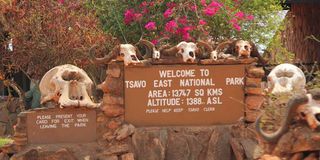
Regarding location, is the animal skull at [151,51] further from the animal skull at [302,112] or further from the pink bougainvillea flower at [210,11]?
the animal skull at [302,112]

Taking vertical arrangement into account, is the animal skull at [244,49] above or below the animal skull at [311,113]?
above

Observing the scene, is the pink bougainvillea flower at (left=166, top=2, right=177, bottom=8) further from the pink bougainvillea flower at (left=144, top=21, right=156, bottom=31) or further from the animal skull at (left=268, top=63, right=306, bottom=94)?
the animal skull at (left=268, top=63, right=306, bottom=94)

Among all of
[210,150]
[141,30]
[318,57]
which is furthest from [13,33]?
[318,57]

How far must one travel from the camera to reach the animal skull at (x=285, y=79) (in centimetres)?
991

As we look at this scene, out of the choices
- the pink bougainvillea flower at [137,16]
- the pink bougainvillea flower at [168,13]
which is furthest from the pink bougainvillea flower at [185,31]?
the pink bougainvillea flower at [137,16]

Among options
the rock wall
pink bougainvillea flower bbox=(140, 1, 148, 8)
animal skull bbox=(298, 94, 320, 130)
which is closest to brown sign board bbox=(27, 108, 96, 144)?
the rock wall

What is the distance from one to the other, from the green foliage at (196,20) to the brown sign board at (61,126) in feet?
12.6

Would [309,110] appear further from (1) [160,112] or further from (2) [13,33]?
(2) [13,33]

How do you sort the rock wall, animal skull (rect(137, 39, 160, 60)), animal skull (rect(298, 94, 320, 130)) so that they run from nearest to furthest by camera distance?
animal skull (rect(298, 94, 320, 130)), the rock wall, animal skull (rect(137, 39, 160, 60))

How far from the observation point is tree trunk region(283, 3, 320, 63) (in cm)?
1744

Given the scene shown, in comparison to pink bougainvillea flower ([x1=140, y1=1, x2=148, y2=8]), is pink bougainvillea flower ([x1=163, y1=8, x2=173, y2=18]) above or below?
below

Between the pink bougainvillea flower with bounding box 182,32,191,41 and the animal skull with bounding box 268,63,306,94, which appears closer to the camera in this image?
the animal skull with bounding box 268,63,306,94

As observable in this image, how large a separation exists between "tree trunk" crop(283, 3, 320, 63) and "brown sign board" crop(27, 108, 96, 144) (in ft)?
29.6

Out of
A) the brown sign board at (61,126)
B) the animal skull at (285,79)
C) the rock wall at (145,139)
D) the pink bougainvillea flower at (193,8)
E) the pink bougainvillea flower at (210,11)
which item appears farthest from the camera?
the pink bougainvillea flower at (193,8)
